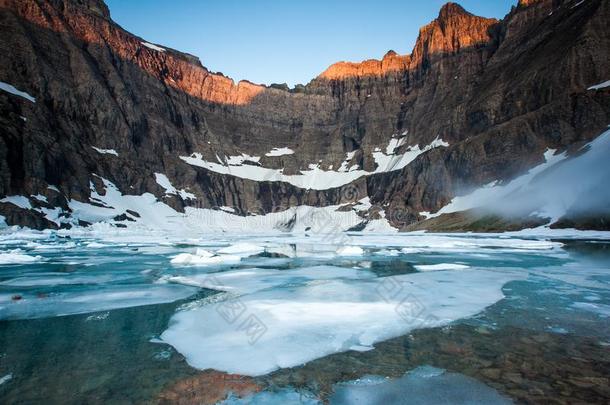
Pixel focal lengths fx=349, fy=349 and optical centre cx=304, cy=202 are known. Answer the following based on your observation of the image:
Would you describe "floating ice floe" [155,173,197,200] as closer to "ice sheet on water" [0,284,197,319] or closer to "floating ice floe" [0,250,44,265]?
"floating ice floe" [0,250,44,265]

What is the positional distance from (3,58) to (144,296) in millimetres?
115685

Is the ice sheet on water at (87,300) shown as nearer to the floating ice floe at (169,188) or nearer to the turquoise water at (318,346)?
the turquoise water at (318,346)

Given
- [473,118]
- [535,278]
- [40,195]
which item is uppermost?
[473,118]

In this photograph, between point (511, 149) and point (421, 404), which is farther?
point (511, 149)

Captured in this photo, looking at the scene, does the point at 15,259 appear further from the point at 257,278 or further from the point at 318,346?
the point at 318,346

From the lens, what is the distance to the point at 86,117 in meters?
107

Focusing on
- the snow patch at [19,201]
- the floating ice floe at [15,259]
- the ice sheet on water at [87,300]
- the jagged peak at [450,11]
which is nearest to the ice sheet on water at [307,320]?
the ice sheet on water at [87,300]

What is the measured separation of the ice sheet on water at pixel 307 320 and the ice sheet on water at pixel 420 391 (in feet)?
4.77

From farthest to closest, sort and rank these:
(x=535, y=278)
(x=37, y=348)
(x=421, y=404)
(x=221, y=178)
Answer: (x=221, y=178)
(x=535, y=278)
(x=37, y=348)
(x=421, y=404)

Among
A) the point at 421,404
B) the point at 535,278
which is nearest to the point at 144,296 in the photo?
the point at 421,404

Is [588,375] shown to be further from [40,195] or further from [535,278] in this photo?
[40,195]

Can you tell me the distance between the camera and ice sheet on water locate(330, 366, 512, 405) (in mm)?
4723

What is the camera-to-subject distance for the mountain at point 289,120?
277 ft

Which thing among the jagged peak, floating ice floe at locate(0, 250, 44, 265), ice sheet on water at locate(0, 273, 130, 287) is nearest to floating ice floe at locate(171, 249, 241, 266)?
ice sheet on water at locate(0, 273, 130, 287)
